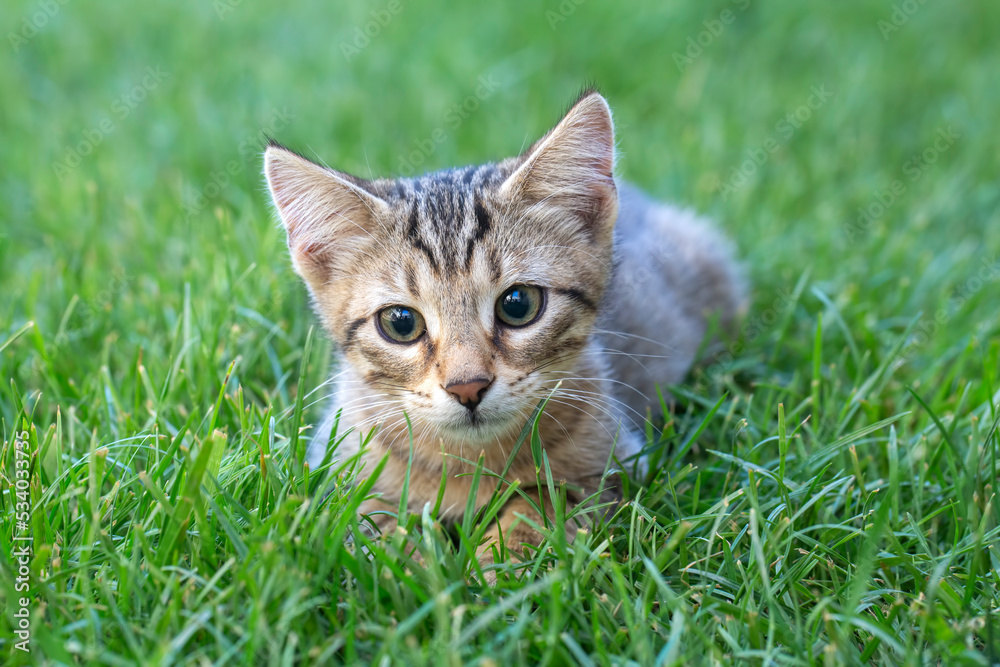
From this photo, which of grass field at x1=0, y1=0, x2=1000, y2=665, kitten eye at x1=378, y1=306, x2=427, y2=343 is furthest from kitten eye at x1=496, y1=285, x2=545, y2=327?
grass field at x1=0, y1=0, x2=1000, y2=665

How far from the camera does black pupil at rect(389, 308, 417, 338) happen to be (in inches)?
92.4

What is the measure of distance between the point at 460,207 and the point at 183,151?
3134mm

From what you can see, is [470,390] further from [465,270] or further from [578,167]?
[578,167]

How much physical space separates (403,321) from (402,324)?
10 millimetres

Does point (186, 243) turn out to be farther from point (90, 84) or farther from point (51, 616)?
point (90, 84)

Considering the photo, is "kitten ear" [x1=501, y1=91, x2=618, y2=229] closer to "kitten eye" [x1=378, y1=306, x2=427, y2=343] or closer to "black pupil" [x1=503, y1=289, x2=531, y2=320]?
"black pupil" [x1=503, y1=289, x2=531, y2=320]

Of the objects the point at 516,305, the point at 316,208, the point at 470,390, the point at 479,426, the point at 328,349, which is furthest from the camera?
the point at 328,349

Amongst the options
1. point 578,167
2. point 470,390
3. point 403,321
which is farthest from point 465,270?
point 578,167

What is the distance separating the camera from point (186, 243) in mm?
3844

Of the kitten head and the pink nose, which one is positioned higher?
the kitten head

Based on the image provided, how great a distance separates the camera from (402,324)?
7.72 ft

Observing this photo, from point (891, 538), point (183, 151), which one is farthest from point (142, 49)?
point (891, 538)

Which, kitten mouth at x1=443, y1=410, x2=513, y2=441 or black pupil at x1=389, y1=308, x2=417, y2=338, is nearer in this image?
kitten mouth at x1=443, y1=410, x2=513, y2=441

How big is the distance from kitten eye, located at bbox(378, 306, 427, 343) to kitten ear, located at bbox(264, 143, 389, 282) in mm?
291
